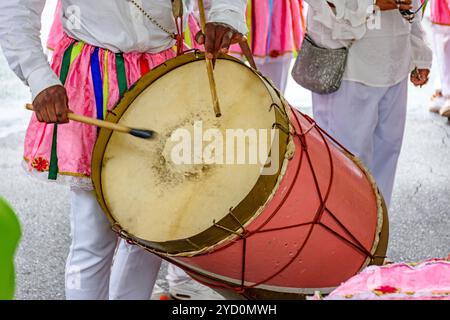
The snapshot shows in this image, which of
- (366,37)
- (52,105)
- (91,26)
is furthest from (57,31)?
(366,37)

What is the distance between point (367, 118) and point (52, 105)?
1.22 meters

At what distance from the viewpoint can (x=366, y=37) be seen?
2.85 m

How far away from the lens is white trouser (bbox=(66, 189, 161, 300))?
2420 mm

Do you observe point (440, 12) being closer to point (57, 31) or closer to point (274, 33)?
point (274, 33)

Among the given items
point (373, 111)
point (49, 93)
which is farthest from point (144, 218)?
point (373, 111)

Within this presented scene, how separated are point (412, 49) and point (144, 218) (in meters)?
1.29

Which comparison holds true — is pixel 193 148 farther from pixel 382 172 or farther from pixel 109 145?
pixel 382 172

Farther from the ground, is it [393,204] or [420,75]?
[420,75]

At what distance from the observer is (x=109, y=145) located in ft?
7.47

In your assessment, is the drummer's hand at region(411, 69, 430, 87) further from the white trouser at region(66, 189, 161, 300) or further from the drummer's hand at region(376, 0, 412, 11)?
the white trouser at region(66, 189, 161, 300)

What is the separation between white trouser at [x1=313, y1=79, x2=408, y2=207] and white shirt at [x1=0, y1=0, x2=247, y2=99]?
66cm

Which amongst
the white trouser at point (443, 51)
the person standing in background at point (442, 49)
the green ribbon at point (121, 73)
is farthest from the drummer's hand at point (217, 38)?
the white trouser at point (443, 51)

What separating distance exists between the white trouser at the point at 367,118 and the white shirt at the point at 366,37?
47mm

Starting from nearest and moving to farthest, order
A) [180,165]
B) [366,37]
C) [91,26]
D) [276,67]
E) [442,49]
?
[180,165]
[91,26]
[366,37]
[276,67]
[442,49]
